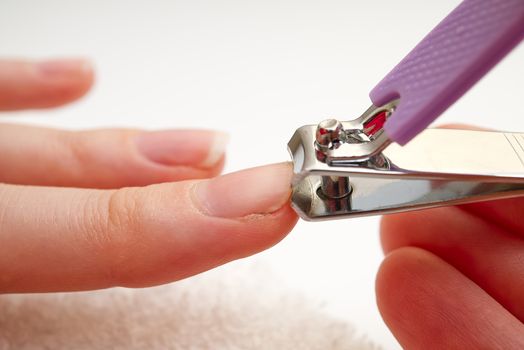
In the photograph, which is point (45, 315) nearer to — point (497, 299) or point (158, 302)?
point (158, 302)

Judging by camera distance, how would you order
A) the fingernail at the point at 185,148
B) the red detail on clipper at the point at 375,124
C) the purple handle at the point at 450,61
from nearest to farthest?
the purple handle at the point at 450,61 → the red detail on clipper at the point at 375,124 → the fingernail at the point at 185,148

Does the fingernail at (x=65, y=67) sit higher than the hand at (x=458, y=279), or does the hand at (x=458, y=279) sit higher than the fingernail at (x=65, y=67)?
the fingernail at (x=65, y=67)

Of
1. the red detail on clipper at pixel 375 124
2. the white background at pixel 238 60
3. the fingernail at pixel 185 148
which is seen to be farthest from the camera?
the white background at pixel 238 60

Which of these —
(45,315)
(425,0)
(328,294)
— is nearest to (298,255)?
(328,294)

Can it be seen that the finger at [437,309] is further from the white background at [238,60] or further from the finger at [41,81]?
the finger at [41,81]

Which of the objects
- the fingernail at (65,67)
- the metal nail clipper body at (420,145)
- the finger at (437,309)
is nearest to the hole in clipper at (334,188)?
the metal nail clipper body at (420,145)

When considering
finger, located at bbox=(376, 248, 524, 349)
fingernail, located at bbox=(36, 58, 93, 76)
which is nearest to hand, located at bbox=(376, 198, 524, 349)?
finger, located at bbox=(376, 248, 524, 349)
